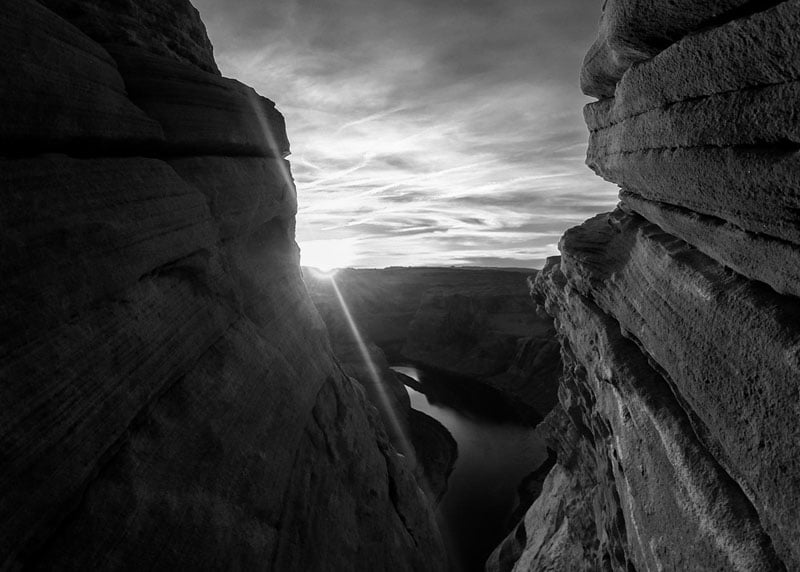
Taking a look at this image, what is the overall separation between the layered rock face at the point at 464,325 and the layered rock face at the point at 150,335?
49.6 meters

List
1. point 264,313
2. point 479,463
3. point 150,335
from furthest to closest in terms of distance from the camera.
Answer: point 479,463, point 264,313, point 150,335

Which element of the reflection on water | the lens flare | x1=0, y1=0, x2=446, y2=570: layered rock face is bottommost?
the reflection on water

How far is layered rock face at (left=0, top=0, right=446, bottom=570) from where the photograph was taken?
6973 millimetres

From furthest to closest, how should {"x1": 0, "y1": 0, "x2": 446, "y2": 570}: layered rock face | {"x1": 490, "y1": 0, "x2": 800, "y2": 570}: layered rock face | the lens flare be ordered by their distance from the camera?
the lens flare → {"x1": 0, "y1": 0, "x2": 446, "y2": 570}: layered rock face → {"x1": 490, "y1": 0, "x2": 800, "y2": 570}: layered rock face

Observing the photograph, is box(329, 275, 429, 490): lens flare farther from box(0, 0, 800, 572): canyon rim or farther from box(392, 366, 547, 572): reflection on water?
box(0, 0, 800, 572): canyon rim

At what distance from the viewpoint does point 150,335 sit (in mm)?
9078

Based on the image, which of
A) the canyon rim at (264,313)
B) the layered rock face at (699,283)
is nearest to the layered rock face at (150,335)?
the canyon rim at (264,313)

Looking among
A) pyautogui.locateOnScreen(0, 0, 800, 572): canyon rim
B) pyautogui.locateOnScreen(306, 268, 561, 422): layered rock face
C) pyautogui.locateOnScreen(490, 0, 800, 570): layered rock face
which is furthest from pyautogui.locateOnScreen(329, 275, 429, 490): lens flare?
pyautogui.locateOnScreen(490, 0, 800, 570): layered rock face

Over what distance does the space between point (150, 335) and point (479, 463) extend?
41.2 metres

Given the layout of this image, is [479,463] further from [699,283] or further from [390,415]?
[699,283]

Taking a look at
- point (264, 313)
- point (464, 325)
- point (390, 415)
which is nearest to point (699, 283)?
point (264, 313)

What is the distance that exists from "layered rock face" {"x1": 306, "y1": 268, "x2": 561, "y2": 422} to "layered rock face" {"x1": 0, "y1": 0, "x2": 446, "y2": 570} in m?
49.6

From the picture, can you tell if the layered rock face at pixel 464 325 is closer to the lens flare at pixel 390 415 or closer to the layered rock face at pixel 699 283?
the lens flare at pixel 390 415

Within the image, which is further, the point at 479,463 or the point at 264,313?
the point at 479,463
